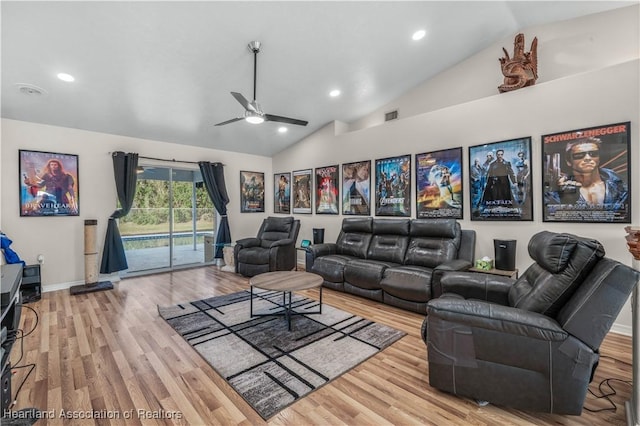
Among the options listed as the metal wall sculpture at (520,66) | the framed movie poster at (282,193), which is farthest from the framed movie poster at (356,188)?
the metal wall sculpture at (520,66)

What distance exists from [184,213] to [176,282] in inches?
67.6

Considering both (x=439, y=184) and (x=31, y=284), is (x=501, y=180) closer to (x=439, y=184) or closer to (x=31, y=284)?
(x=439, y=184)

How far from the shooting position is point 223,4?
9.08ft

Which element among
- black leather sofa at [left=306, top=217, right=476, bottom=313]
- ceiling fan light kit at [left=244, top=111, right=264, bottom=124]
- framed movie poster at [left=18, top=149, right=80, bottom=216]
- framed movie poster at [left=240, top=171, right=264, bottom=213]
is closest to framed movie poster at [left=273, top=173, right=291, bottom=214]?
framed movie poster at [left=240, top=171, right=264, bottom=213]

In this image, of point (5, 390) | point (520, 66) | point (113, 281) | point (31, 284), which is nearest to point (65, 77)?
point (31, 284)

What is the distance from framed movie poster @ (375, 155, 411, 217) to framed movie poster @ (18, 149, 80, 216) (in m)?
5.08

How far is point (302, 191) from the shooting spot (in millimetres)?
6441

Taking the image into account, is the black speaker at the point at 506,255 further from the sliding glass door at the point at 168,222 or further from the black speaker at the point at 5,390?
the sliding glass door at the point at 168,222

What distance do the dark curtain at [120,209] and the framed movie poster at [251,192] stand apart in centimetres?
223

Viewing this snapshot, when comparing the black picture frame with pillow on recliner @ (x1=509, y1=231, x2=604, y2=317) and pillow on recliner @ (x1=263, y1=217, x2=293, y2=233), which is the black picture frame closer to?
pillow on recliner @ (x1=263, y1=217, x2=293, y2=233)

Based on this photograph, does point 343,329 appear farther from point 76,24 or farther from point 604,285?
point 76,24

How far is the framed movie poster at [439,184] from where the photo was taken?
410 cm

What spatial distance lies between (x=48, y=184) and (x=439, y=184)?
19.8 ft

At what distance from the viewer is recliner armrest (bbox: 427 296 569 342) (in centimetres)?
165
